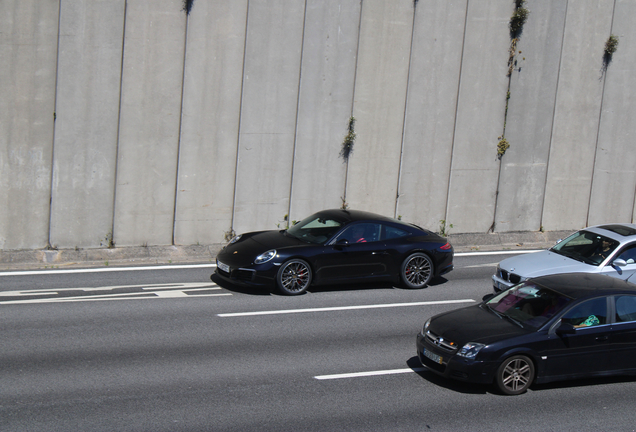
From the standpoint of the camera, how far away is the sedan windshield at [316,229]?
12.0 metres

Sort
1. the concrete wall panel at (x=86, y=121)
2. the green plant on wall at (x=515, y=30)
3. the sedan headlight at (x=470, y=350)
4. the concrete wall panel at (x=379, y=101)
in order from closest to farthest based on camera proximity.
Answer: the sedan headlight at (x=470, y=350) → the concrete wall panel at (x=86, y=121) → the concrete wall panel at (x=379, y=101) → the green plant on wall at (x=515, y=30)

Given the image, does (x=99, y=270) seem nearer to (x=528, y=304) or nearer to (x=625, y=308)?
(x=528, y=304)

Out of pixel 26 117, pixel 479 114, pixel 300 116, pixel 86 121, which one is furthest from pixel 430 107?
Result: pixel 26 117

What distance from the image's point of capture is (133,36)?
14.0 metres

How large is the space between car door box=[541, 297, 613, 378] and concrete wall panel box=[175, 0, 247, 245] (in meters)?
9.34

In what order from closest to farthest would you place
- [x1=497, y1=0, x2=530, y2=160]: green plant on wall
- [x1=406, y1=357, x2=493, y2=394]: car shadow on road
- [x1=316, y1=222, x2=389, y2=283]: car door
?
[x1=406, y1=357, x2=493, y2=394]: car shadow on road < [x1=316, y1=222, x2=389, y2=283]: car door < [x1=497, y1=0, x2=530, y2=160]: green plant on wall

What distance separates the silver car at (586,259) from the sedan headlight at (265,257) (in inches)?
159

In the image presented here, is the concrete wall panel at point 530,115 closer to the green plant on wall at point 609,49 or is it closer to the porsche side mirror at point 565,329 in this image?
the green plant on wall at point 609,49

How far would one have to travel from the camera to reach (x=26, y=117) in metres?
13.4

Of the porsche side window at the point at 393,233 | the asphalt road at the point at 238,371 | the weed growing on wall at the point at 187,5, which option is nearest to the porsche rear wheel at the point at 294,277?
the asphalt road at the point at 238,371

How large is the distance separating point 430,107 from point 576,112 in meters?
4.57

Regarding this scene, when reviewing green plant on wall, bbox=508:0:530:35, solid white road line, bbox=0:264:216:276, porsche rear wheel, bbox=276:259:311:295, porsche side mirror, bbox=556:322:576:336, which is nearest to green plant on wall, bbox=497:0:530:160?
green plant on wall, bbox=508:0:530:35

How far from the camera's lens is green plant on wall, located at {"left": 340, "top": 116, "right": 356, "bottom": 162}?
16203 mm

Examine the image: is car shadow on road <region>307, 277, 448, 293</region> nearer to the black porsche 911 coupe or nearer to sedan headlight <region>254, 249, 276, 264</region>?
the black porsche 911 coupe
